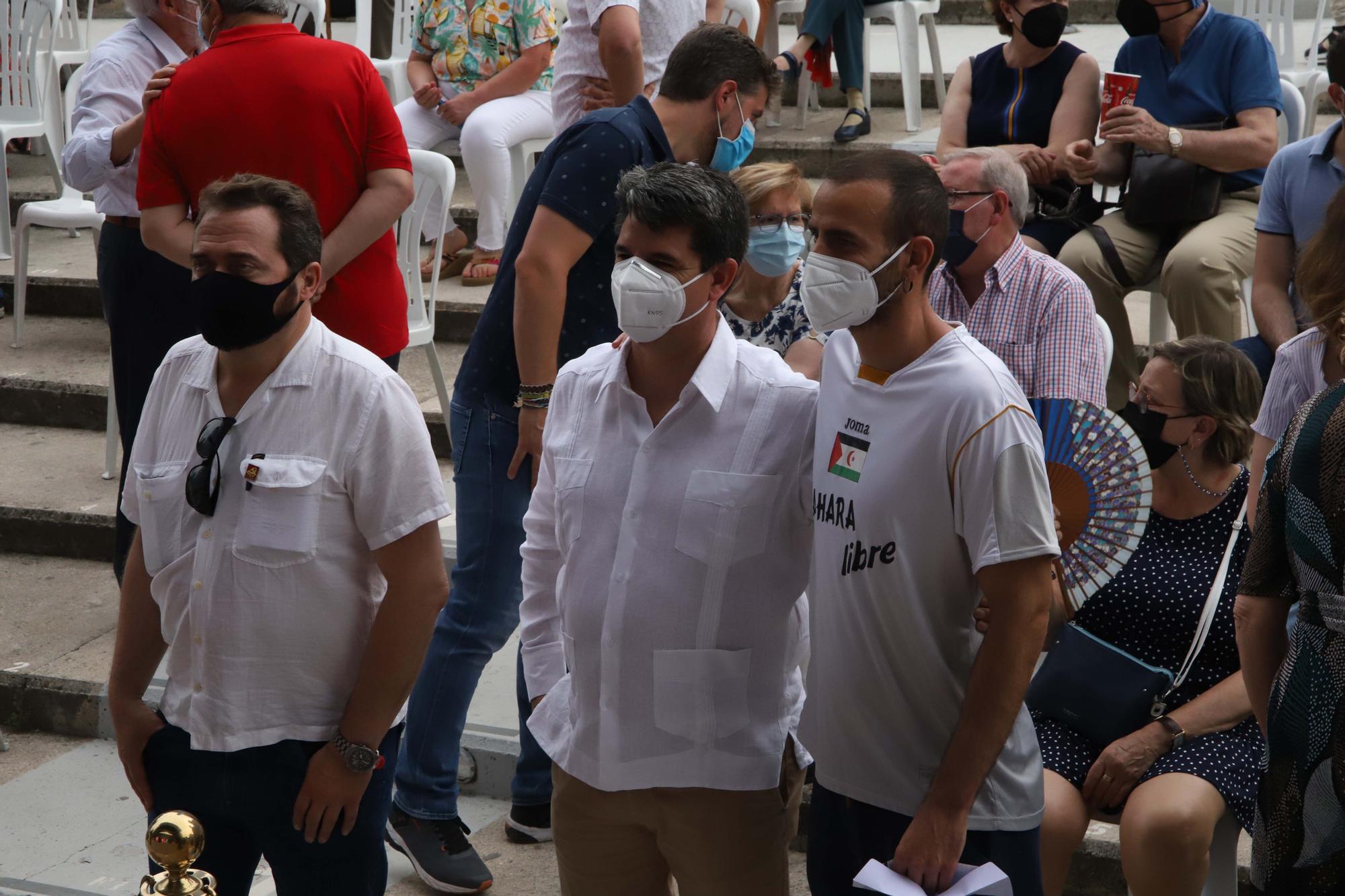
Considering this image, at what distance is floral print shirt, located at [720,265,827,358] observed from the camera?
3.01 meters

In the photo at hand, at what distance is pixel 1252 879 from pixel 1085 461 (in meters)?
0.69

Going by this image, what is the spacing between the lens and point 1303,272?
2.29 m

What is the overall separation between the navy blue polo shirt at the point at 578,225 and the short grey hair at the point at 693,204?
66 centimetres

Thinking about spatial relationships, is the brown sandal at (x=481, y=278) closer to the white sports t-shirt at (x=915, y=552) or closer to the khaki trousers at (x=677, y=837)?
the khaki trousers at (x=677, y=837)

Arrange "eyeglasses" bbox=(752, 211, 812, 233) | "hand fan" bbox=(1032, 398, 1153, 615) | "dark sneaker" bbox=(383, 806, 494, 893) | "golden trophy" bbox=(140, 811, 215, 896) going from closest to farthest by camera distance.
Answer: "golden trophy" bbox=(140, 811, 215, 896) < "hand fan" bbox=(1032, 398, 1153, 615) < "eyeglasses" bbox=(752, 211, 812, 233) < "dark sneaker" bbox=(383, 806, 494, 893)

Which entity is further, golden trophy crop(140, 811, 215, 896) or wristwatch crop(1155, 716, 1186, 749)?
wristwatch crop(1155, 716, 1186, 749)

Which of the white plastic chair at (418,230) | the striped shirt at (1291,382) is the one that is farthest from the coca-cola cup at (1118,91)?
the white plastic chair at (418,230)

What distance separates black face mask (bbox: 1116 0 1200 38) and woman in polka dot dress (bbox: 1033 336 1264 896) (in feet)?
6.65

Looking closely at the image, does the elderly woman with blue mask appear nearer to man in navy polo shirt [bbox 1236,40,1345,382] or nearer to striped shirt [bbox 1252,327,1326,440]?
striped shirt [bbox 1252,327,1326,440]

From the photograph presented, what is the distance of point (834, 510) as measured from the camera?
6.37ft

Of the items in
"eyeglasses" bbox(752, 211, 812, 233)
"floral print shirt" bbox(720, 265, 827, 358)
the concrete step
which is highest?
"eyeglasses" bbox(752, 211, 812, 233)

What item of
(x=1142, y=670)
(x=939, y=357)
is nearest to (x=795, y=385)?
(x=939, y=357)

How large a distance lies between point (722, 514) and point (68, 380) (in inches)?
185

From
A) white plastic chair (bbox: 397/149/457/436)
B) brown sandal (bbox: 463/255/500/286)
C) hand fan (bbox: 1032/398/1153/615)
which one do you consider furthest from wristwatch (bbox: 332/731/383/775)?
brown sandal (bbox: 463/255/500/286)
